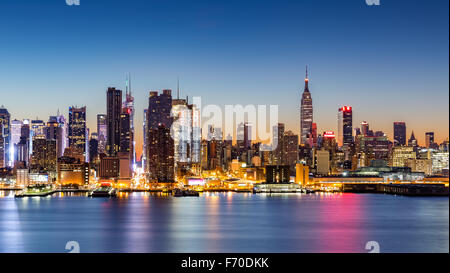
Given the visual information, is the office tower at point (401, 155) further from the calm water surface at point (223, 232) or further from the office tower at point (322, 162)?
the calm water surface at point (223, 232)

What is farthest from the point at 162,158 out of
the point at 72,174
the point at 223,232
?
the point at 223,232

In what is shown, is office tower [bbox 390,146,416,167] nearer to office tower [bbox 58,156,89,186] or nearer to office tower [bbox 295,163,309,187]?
office tower [bbox 295,163,309,187]

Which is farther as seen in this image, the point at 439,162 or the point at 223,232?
the point at 439,162

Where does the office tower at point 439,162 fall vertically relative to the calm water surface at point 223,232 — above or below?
above

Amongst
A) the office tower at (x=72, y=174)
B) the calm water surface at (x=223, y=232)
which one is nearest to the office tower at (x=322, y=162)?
the office tower at (x=72, y=174)

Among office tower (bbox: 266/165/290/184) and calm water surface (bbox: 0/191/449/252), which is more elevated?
office tower (bbox: 266/165/290/184)

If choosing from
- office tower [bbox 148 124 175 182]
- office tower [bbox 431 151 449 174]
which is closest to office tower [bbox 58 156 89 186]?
office tower [bbox 148 124 175 182]

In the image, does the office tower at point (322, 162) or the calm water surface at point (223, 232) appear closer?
the calm water surface at point (223, 232)

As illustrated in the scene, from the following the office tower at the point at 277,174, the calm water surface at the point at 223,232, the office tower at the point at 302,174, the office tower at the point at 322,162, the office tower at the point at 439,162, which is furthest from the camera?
the office tower at the point at 322,162

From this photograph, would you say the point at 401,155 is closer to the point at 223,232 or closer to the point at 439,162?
the point at 439,162

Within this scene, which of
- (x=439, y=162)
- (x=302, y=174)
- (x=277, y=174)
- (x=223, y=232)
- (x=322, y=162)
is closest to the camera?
(x=223, y=232)
